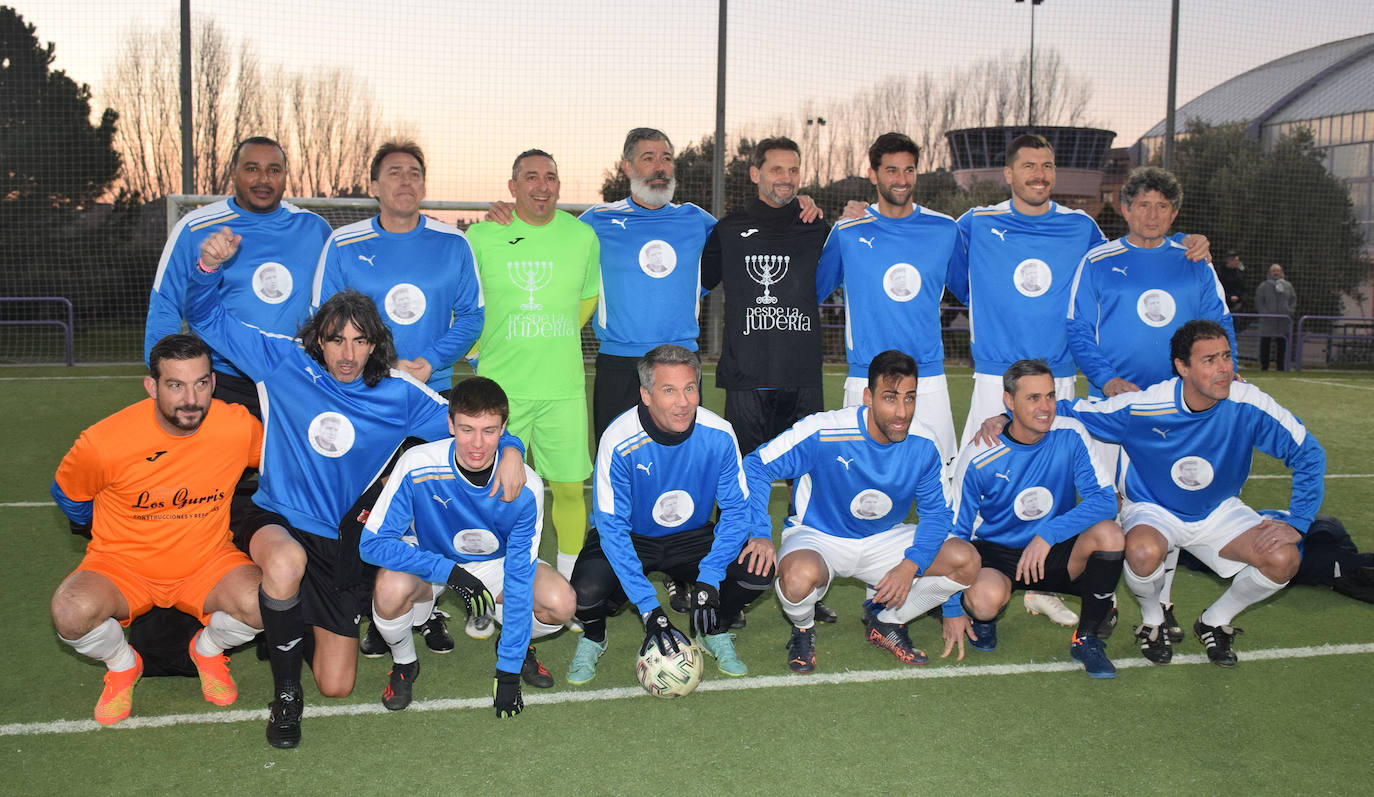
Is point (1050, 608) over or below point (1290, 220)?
below

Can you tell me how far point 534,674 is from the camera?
374 centimetres

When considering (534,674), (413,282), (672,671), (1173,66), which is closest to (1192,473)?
(672,671)

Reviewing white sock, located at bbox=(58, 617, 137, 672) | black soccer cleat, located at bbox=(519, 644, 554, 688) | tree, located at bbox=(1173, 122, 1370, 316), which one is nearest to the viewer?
white sock, located at bbox=(58, 617, 137, 672)

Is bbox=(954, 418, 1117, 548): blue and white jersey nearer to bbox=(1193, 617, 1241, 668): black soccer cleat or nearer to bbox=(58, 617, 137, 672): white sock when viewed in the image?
bbox=(1193, 617, 1241, 668): black soccer cleat

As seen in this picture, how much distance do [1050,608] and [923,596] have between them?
2.83 ft

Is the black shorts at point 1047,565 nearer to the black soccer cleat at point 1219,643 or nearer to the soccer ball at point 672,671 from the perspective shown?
the black soccer cleat at point 1219,643

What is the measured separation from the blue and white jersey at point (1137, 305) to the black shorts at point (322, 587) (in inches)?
131

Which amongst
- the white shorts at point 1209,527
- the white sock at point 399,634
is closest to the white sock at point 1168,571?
the white shorts at point 1209,527

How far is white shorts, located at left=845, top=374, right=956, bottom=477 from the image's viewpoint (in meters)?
4.63

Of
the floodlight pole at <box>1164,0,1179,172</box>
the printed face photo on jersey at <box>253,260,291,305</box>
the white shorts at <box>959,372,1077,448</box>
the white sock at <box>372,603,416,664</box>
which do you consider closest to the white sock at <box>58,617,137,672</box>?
the white sock at <box>372,603,416,664</box>

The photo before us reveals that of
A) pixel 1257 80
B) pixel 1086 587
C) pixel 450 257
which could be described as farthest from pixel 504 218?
pixel 1257 80

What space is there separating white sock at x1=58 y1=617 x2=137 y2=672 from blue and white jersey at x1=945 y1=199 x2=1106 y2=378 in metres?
3.71

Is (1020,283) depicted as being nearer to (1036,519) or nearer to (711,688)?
(1036,519)

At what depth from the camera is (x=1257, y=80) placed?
1239 inches
